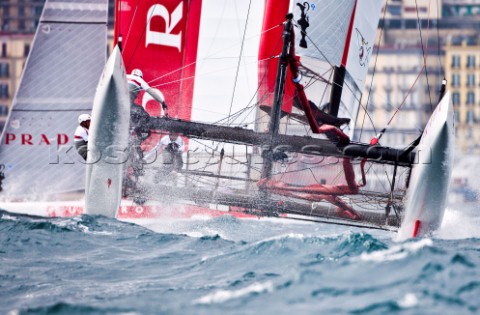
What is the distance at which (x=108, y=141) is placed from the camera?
8688 mm

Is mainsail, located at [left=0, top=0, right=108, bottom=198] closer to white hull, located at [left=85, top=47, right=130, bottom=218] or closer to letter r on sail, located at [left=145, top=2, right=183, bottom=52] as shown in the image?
letter r on sail, located at [left=145, top=2, right=183, bottom=52]

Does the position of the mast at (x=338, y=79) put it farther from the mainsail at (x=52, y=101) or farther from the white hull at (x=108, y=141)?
the mainsail at (x=52, y=101)

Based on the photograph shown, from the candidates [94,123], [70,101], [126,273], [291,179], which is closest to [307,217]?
[291,179]

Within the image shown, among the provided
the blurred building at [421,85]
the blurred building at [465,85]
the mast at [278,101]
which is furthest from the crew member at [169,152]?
the blurred building at [465,85]

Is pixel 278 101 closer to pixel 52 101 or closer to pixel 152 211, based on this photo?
pixel 152 211

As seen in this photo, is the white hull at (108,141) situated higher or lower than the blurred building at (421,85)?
lower

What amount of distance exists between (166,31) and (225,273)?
22.0 ft

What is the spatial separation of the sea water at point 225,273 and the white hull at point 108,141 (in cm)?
23

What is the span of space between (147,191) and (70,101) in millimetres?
4026

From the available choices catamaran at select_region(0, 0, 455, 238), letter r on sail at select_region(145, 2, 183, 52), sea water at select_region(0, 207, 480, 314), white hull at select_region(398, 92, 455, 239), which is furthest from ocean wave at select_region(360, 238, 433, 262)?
letter r on sail at select_region(145, 2, 183, 52)

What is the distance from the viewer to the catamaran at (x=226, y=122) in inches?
343

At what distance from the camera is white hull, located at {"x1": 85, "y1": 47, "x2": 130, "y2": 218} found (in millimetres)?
8578

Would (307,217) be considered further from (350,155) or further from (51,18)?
(51,18)

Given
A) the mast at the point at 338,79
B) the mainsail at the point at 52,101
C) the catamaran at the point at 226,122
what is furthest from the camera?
the mainsail at the point at 52,101
